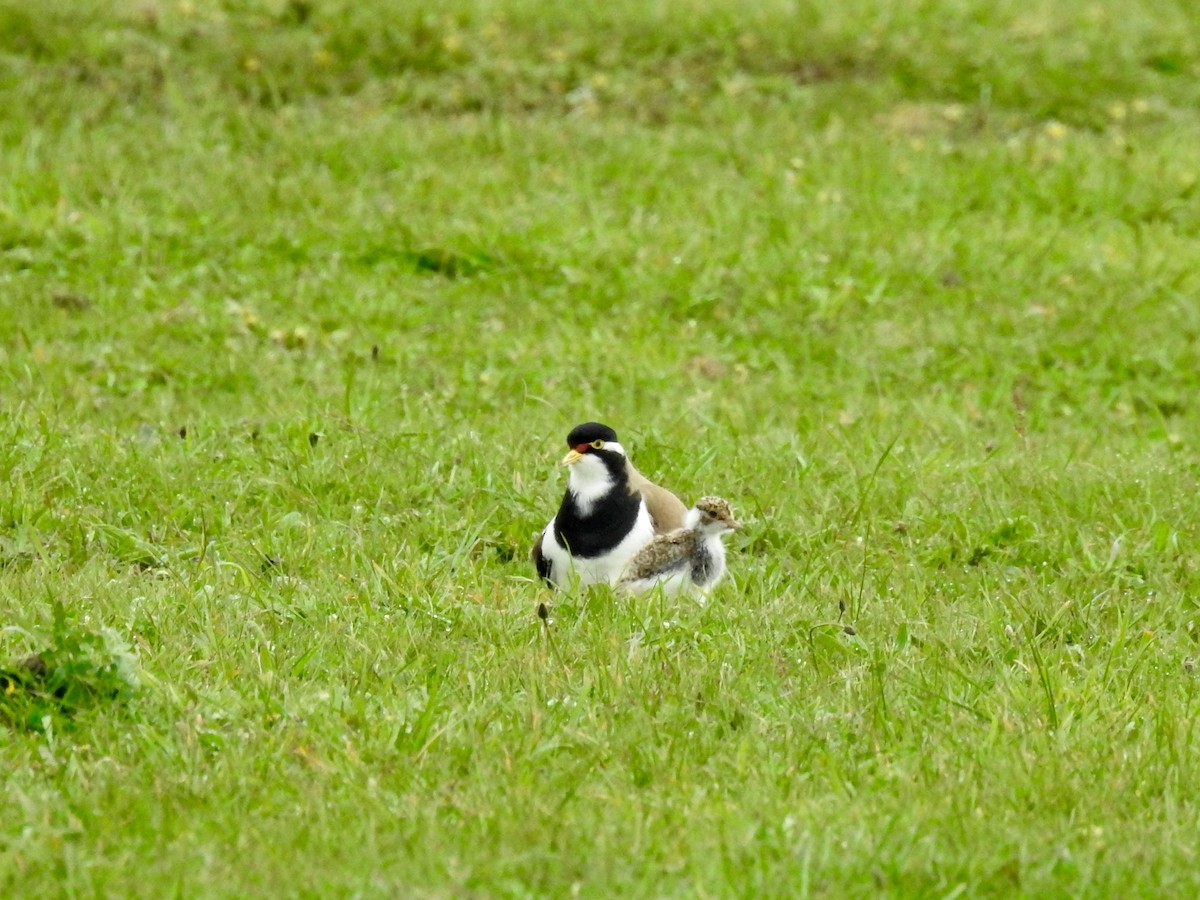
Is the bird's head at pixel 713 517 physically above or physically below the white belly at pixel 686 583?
above

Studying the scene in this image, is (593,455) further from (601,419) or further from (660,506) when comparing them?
(601,419)

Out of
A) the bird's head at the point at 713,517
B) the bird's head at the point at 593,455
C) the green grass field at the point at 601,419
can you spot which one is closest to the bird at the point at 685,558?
the bird's head at the point at 713,517

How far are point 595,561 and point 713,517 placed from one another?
1.54ft

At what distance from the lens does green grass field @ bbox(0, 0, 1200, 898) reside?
4219mm

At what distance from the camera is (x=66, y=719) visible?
4664 millimetres

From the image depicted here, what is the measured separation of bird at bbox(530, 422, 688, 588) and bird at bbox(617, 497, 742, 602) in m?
0.07

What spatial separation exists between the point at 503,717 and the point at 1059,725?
1608mm

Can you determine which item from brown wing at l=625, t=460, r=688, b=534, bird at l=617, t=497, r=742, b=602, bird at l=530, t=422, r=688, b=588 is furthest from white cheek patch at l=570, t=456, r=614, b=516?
bird at l=617, t=497, r=742, b=602

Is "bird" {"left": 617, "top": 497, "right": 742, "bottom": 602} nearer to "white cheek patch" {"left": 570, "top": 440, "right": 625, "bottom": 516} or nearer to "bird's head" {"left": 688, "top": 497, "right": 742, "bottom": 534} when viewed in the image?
"bird's head" {"left": 688, "top": 497, "right": 742, "bottom": 534}

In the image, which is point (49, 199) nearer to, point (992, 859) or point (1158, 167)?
point (1158, 167)

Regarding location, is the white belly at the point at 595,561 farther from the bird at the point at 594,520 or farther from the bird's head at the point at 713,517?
the bird's head at the point at 713,517

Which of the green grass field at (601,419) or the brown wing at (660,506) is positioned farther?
the brown wing at (660,506)

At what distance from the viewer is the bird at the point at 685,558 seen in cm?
609

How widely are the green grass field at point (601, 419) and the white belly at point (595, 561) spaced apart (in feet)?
0.73
